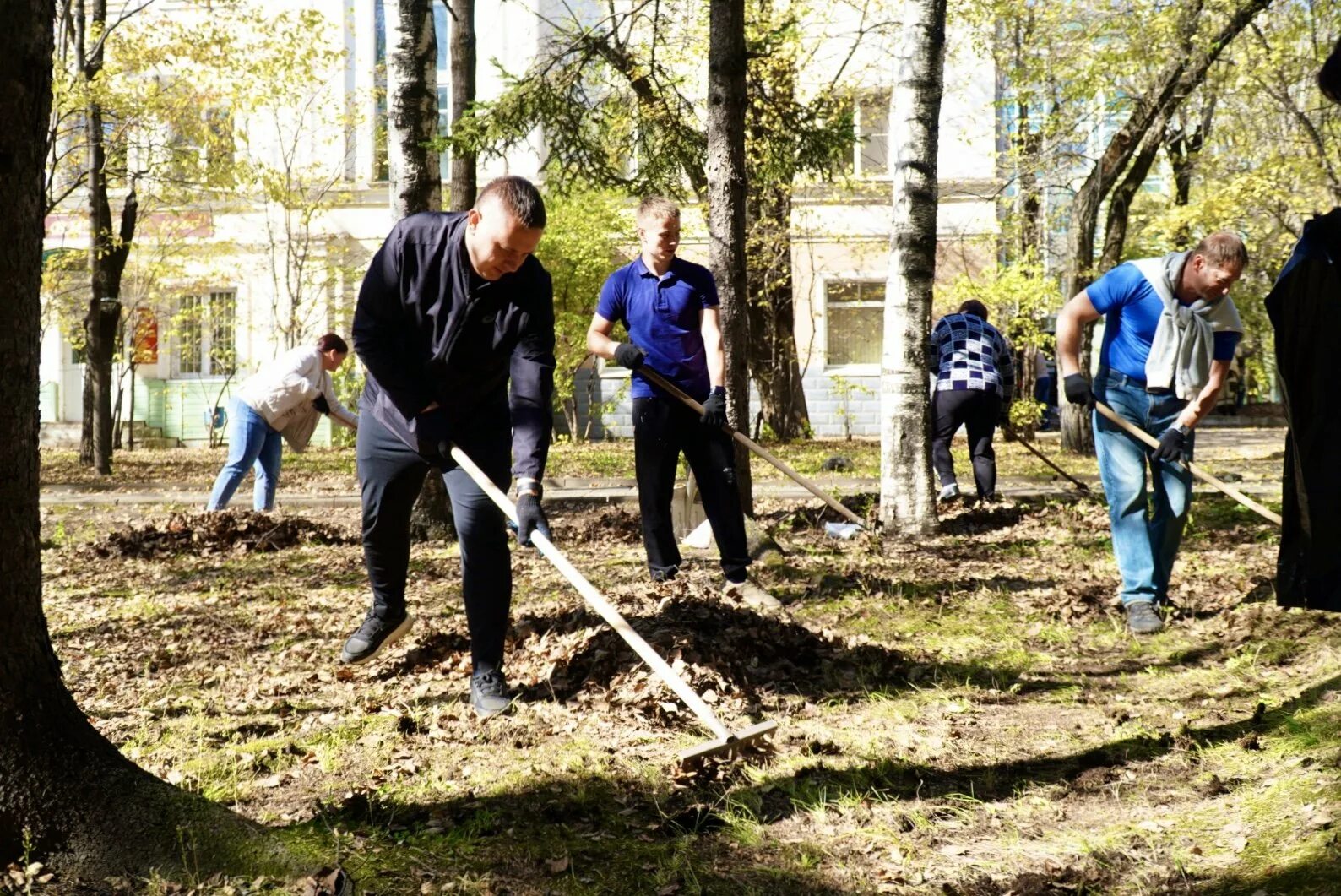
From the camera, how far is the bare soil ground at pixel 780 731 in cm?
339

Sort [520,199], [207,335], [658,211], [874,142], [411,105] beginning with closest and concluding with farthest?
[520,199]
[658,211]
[411,105]
[874,142]
[207,335]

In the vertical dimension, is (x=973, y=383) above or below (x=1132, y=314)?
below

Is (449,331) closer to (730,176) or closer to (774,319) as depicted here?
(730,176)

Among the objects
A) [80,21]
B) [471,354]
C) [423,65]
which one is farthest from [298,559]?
[80,21]

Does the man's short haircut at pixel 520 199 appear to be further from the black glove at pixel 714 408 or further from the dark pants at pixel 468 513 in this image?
the black glove at pixel 714 408

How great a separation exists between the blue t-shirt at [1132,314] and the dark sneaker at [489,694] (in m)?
3.38

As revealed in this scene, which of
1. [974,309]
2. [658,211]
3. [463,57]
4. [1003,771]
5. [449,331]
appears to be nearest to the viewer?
[1003,771]

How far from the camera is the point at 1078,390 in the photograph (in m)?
6.19

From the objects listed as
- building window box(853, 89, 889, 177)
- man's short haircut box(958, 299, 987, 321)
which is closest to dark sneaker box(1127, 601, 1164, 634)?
man's short haircut box(958, 299, 987, 321)

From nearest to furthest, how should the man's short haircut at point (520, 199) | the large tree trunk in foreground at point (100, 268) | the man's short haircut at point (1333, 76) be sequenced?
1. the man's short haircut at point (1333, 76)
2. the man's short haircut at point (520, 199)
3. the large tree trunk in foreground at point (100, 268)

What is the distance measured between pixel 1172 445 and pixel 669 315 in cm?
262

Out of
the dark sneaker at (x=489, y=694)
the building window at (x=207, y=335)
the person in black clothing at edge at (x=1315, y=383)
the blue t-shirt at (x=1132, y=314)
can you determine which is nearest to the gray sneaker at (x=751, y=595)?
the dark sneaker at (x=489, y=694)

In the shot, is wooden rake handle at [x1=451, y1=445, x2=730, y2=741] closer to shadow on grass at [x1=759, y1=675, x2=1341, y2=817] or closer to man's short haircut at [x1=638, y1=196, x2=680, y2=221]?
shadow on grass at [x1=759, y1=675, x2=1341, y2=817]

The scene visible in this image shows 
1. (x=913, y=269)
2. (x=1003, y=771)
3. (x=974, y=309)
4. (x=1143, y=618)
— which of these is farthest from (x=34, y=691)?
(x=974, y=309)
